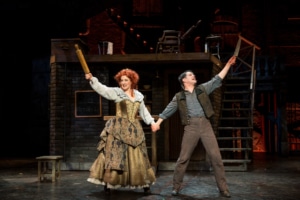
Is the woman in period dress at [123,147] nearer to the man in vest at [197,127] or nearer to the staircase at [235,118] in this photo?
the man in vest at [197,127]

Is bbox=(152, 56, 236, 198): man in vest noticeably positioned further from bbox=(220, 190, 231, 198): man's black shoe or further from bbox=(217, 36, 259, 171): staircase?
A: bbox=(217, 36, 259, 171): staircase

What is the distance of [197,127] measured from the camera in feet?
18.1

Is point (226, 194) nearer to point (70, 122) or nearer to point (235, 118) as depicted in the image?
point (235, 118)

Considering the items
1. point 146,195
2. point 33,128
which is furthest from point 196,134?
point 33,128

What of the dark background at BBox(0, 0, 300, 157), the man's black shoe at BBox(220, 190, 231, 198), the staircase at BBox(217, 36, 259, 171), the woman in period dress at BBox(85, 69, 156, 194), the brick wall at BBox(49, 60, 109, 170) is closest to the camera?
the man's black shoe at BBox(220, 190, 231, 198)

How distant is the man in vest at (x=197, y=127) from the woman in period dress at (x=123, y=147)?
1.34 feet

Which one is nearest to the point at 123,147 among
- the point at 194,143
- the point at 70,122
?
the point at 194,143

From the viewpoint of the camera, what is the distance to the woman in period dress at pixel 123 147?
5418 mm

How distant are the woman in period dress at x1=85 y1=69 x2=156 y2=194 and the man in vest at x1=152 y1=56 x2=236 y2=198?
0.41 meters

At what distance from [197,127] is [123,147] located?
112 cm

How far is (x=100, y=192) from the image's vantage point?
5793 millimetres

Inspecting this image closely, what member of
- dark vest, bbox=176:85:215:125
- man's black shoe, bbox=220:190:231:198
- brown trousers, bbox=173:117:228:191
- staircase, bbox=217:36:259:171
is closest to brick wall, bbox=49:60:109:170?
staircase, bbox=217:36:259:171

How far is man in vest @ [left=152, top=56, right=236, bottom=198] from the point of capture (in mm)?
5402

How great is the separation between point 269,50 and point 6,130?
10.9 metres
